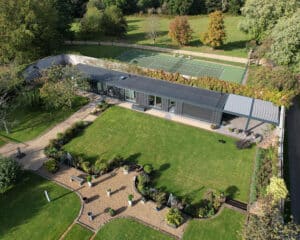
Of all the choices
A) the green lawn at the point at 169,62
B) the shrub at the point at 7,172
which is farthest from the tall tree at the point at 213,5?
the shrub at the point at 7,172

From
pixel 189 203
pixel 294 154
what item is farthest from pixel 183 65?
pixel 189 203

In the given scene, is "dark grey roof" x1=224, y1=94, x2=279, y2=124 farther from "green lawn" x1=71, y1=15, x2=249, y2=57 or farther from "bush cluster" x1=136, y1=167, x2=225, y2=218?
"green lawn" x1=71, y1=15, x2=249, y2=57

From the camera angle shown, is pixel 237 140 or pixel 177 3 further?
pixel 177 3

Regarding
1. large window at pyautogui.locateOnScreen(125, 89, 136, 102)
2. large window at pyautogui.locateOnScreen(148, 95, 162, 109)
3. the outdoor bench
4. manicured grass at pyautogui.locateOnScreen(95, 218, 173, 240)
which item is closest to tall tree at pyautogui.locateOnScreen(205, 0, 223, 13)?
large window at pyautogui.locateOnScreen(125, 89, 136, 102)

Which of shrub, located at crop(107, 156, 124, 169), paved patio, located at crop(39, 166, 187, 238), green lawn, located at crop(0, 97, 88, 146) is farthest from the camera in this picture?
green lawn, located at crop(0, 97, 88, 146)

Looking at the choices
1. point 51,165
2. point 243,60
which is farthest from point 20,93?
point 243,60

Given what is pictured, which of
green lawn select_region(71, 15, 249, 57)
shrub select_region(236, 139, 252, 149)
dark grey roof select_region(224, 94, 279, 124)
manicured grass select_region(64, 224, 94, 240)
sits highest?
green lawn select_region(71, 15, 249, 57)

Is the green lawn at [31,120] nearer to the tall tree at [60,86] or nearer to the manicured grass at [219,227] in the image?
the tall tree at [60,86]

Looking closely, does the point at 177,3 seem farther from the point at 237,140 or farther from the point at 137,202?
the point at 137,202
